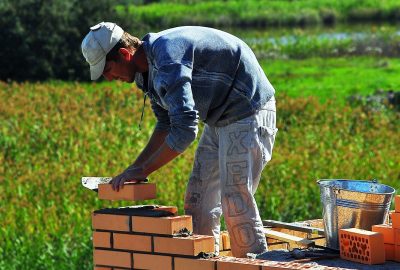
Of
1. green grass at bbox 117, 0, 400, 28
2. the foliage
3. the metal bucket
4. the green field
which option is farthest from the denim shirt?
green grass at bbox 117, 0, 400, 28

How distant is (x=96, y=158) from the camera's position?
11.4 m

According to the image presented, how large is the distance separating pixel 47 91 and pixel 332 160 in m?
6.73

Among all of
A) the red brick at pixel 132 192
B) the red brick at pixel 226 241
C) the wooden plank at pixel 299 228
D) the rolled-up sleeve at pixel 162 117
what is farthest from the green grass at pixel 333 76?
the red brick at pixel 132 192

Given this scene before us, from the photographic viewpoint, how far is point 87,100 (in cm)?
1586

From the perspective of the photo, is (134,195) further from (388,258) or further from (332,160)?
(332,160)

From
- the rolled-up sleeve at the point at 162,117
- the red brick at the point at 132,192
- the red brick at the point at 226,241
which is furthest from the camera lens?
the red brick at the point at 226,241

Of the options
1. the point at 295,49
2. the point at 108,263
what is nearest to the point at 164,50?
the point at 108,263

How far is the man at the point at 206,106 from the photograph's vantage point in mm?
5340

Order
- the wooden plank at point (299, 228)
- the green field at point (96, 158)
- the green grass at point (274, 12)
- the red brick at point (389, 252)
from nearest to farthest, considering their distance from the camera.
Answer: the red brick at point (389, 252) < the wooden plank at point (299, 228) < the green field at point (96, 158) < the green grass at point (274, 12)

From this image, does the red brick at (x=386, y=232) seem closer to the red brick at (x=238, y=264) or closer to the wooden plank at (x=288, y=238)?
the wooden plank at (x=288, y=238)

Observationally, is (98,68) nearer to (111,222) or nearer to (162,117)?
(162,117)

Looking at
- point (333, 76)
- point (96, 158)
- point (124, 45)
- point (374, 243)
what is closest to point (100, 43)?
point (124, 45)

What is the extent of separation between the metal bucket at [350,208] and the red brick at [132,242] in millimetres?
917

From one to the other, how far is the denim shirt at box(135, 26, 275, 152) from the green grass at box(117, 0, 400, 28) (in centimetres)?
3004
